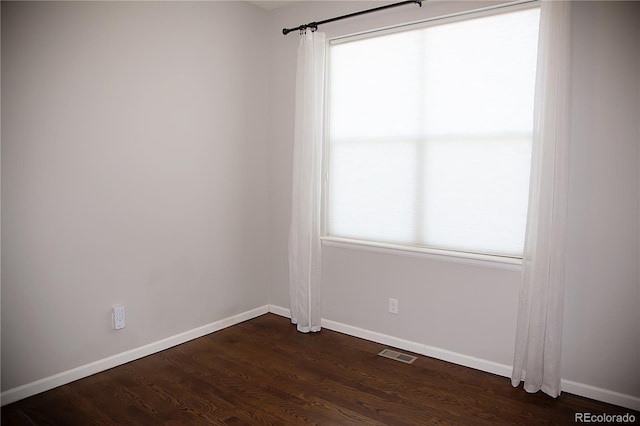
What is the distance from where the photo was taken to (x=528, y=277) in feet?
8.95

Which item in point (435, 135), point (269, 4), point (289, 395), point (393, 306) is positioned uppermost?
point (269, 4)

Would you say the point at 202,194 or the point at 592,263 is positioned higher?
the point at 202,194

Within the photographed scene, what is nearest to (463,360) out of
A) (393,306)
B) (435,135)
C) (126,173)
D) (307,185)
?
(393,306)

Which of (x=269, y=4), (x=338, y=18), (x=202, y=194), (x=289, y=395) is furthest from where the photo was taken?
(x=269, y=4)

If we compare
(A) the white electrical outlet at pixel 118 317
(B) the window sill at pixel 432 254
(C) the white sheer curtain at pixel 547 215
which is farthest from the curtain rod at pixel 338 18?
(A) the white electrical outlet at pixel 118 317

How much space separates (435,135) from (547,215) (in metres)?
0.97

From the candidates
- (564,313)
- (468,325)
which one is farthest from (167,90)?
(564,313)

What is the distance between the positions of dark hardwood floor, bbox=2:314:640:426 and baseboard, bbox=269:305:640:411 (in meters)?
0.05

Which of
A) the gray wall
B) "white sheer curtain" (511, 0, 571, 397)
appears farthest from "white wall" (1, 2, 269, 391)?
"white sheer curtain" (511, 0, 571, 397)

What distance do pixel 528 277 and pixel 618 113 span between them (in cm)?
103

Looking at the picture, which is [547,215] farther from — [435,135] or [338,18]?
[338,18]

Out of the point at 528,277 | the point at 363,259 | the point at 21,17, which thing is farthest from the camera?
the point at 363,259

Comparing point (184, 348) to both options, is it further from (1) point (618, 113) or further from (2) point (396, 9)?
(1) point (618, 113)

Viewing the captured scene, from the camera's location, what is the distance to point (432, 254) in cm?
322
